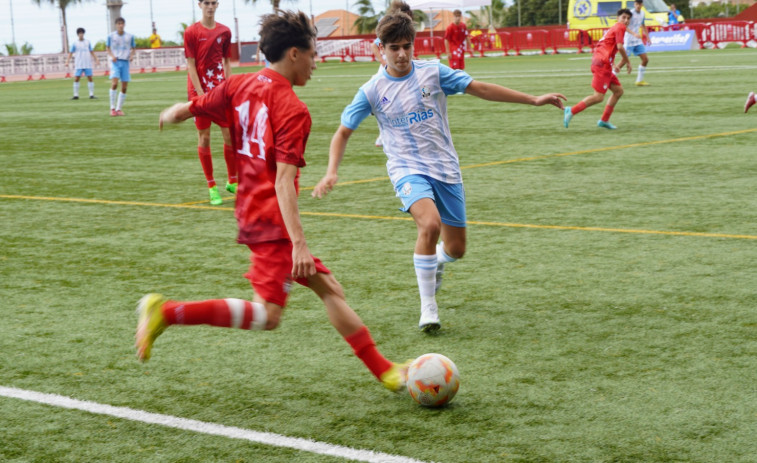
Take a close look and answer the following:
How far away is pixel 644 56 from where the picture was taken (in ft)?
79.5

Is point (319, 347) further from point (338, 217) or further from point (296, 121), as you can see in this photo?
point (338, 217)

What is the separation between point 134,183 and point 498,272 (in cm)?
634

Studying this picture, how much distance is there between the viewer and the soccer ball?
14.2 ft

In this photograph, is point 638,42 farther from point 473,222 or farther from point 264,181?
point 264,181

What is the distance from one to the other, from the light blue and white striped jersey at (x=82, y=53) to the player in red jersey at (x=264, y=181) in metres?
27.5

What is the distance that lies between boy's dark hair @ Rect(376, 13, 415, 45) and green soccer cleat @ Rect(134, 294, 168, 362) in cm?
212

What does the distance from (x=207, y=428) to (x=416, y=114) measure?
8.00ft

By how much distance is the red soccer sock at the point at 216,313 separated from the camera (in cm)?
434

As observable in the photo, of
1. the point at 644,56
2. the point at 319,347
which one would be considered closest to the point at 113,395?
the point at 319,347

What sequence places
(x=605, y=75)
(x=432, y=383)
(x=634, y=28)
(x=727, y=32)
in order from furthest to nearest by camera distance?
(x=727, y=32), (x=634, y=28), (x=605, y=75), (x=432, y=383)

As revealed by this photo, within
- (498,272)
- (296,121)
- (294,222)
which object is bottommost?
(498,272)

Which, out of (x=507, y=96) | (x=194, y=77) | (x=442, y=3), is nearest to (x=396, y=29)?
(x=507, y=96)

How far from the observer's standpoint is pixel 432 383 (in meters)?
4.32

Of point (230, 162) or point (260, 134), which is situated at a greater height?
point (260, 134)
